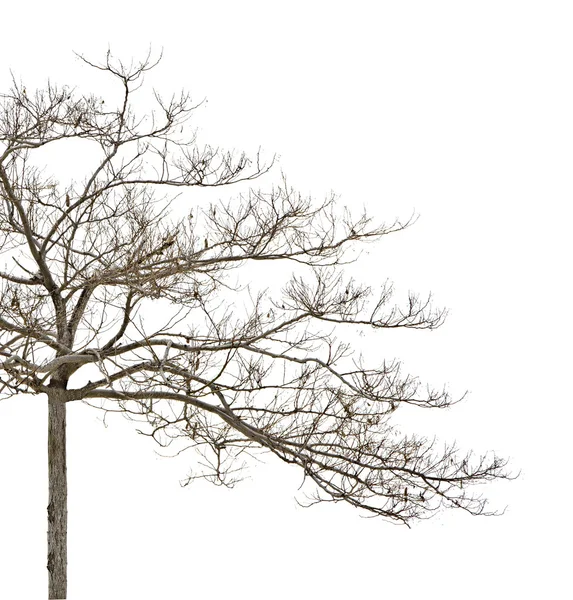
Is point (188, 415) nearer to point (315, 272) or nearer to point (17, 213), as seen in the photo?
point (315, 272)

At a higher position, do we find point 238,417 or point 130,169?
point 130,169

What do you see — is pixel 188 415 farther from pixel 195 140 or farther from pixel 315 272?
pixel 195 140

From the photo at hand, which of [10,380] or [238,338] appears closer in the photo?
[10,380]

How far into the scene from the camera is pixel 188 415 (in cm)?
659

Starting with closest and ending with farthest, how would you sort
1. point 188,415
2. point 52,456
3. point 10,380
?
point 10,380 < point 188,415 < point 52,456

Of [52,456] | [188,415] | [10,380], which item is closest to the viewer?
[10,380]

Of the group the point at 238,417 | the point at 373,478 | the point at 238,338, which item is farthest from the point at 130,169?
the point at 373,478

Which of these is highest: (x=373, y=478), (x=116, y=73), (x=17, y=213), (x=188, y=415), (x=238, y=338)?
(x=116, y=73)

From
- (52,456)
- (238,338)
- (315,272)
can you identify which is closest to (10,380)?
(52,456)

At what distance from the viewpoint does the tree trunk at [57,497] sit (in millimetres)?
6961

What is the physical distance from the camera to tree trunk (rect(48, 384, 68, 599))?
6961 mm

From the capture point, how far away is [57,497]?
277 inches

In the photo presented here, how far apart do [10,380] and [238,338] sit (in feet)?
5.29

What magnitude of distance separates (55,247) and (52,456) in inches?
60.9
